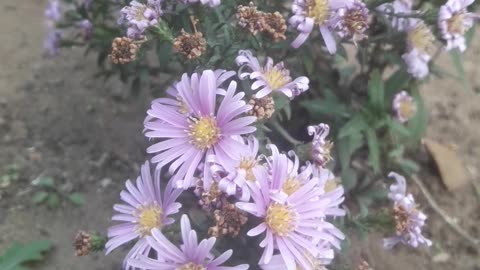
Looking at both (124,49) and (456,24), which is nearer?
(124,49)

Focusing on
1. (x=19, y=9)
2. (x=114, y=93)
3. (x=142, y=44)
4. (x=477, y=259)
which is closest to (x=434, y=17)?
(x=142, y=44)

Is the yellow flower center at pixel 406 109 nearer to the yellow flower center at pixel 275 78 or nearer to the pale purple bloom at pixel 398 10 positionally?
the pale purple bloom at pixel 398 10

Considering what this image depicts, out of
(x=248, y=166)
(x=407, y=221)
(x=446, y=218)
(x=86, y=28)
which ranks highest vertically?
(x=86, y=28)

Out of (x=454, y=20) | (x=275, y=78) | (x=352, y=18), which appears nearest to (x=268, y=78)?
(x=275, y=78)

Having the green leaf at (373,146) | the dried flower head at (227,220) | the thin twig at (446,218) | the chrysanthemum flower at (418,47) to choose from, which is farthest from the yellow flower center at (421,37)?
the dried flower head at (227,220)

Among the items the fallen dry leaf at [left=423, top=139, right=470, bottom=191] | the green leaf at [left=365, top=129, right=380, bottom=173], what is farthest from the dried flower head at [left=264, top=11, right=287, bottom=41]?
the fallen dry leaf at [left=423, top=139, right=470, bottom=191]

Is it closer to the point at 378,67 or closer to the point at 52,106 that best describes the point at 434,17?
the point at 378,67

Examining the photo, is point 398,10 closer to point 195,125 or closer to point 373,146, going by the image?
point 373,146

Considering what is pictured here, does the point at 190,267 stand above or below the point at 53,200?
below
